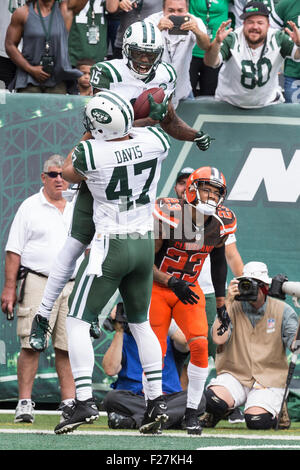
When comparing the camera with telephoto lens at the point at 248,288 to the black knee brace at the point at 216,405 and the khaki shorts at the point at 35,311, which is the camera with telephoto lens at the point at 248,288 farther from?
the khaki shorts at the point at 35,311

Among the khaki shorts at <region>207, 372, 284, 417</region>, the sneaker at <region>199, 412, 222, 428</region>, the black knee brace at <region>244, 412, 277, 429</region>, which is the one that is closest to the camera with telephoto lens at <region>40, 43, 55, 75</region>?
the khaki shorts at <region>207, 372, 284, 417</region>

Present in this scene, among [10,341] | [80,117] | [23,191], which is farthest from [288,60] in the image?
[10,341]

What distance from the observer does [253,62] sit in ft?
24.2

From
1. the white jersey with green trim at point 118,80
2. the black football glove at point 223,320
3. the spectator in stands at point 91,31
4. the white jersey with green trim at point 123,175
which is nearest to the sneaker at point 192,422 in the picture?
the black football glove at point 223,320

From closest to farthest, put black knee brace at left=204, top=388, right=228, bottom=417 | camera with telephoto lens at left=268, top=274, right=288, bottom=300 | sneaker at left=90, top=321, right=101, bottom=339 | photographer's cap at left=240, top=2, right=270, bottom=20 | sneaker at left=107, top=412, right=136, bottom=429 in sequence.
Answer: sneaker at left=90, top=321, right=101, bottom=339 → camera with telephoto lens at left=268, top=274, right=288, bottom=300 → sneaker at left=107, top=412, right=136, bottom=429 → black knee brace at left=204, top=388, right=228, bottom=417 → photographer's cap at left=240, top=2, right=270, bottom=20

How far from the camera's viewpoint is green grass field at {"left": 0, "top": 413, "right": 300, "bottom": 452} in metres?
4.47

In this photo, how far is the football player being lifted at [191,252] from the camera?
5.75m

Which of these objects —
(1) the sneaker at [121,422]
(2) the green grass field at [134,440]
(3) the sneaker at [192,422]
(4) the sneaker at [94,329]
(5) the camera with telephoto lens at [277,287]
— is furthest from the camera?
(1) the sneaker at [121,422]

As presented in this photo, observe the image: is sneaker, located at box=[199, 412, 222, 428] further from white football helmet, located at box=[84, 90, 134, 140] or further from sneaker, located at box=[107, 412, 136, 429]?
white football helmet, located at box=[84, 90, 134, 140]

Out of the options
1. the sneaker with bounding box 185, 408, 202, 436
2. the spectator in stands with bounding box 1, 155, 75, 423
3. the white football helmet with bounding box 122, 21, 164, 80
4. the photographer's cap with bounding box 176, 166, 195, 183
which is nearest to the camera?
the white football helmet with bounding box 122, 21, 164, 80

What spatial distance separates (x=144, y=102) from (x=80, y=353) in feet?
4.87

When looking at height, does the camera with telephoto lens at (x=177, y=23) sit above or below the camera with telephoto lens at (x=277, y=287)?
above

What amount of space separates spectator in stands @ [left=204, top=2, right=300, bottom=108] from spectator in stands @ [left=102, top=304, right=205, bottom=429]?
2.08 metres

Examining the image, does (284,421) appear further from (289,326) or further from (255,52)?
(255,52)
